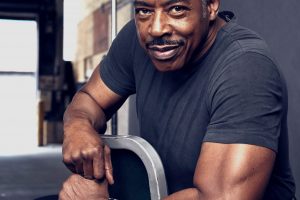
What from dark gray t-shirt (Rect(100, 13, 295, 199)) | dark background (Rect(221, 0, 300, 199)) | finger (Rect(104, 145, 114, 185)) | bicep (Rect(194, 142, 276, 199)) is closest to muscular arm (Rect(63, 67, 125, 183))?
finger (Rect(104, 145, 114, 185))

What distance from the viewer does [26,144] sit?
859 centimetres

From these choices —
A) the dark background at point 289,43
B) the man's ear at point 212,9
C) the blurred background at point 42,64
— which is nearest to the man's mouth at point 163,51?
Answer: the man's ear at point 212,9

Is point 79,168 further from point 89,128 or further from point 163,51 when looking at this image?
point 163,51

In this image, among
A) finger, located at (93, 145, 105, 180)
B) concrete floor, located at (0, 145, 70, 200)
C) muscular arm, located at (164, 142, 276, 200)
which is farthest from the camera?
concrete floor, located at (0, 145, 70, 200)

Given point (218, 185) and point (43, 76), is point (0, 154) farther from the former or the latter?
point (218, 185)

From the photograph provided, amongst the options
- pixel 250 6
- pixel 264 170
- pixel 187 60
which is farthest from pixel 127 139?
pixel 250 6

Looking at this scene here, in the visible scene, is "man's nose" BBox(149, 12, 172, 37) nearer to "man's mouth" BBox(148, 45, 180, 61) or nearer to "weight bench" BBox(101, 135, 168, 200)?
"man's mouth" BBox(148, 45, 180, 61)

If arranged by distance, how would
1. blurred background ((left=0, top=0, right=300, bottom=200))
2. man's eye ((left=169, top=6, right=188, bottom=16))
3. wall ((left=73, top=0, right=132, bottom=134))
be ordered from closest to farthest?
man's eye ((left=169, top=6, right=188, bottom=16)), wall ((left=73, top=0, right=132, bottom=134)), blurred background ((left=0, top=0, right=300, bottom=200))

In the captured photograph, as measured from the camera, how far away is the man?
3.39 ft

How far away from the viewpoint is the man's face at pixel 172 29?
3.84 ft

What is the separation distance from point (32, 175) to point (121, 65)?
14.7 ft

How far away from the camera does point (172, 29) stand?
1177mm

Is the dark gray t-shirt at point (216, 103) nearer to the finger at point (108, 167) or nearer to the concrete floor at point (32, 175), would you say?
the finger at point (108, 167)

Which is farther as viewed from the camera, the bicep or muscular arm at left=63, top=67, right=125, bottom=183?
muscular arm at left=63, top=67, right=125, bottom=183
